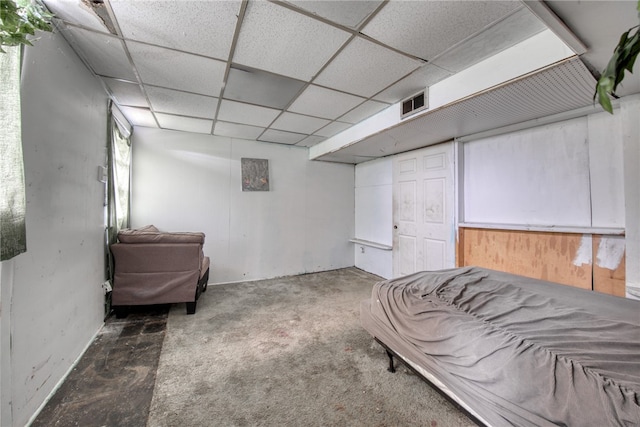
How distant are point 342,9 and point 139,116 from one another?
123 inches

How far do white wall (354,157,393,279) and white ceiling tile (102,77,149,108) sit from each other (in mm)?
3619

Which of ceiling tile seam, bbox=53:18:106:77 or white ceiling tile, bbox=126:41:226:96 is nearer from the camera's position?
ceiling tile seam, bbox=53:18:106:77

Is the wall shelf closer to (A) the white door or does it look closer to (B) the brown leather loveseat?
(A) the white door

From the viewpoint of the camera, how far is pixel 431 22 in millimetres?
1571

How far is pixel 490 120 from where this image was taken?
2549 millimetres

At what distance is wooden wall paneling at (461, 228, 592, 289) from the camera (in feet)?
7.36

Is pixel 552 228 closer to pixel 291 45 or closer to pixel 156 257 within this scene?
pixel 291 45

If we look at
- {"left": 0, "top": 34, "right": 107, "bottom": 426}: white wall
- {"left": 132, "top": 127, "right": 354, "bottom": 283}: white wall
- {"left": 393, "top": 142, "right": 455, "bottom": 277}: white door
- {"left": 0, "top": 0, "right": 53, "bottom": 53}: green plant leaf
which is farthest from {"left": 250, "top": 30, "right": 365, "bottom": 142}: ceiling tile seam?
{"left": 393, "top": 142, "right": 455, "bottom": 277}: white door

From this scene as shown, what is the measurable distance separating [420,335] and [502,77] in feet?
6.36

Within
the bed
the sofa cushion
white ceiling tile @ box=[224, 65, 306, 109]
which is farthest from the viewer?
the sofa cushion

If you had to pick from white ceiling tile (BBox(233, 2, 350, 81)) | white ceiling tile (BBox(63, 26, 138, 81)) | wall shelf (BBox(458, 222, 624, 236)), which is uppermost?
white ceiling tile (BBox(63, 26, 138, 81))

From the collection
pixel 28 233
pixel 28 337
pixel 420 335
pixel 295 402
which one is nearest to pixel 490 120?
pixel 420 335

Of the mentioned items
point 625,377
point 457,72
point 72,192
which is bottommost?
point 625,377

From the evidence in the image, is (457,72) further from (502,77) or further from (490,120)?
(490,120)
